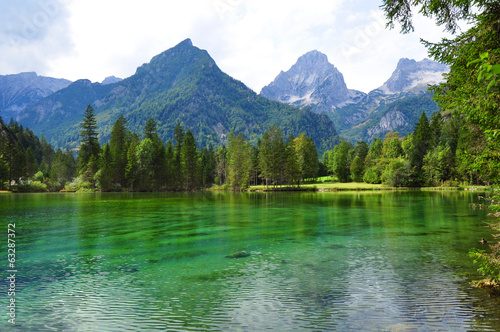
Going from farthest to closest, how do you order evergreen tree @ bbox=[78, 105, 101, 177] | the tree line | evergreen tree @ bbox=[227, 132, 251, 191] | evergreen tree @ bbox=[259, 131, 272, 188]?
1. evergreen tree @ bbox=[227, 132, 251, 191]
2. evergreen tree @ bbox=[259, 131, 272, 188]
3. evergreen tree @ bbox=[78, 105, 101, 177]
4. the tree line

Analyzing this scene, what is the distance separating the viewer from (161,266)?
49.9ft

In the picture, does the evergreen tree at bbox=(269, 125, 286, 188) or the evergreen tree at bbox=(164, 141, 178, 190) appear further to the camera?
the evergreen tree at bbox=(164, 141, 178, 190)

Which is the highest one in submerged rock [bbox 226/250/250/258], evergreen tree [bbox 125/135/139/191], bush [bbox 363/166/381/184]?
evergreen tree [bbox 125/135/139/191]

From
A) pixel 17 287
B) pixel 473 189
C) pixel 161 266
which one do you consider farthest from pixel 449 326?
pixel 473 189

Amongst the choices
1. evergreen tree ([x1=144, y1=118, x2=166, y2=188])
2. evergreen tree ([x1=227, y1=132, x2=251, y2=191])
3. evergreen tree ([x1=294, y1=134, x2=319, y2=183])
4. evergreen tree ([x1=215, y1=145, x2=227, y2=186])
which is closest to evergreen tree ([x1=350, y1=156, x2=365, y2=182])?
evergreen tree ([x1=294, y1=134, x2=319, y2=183])

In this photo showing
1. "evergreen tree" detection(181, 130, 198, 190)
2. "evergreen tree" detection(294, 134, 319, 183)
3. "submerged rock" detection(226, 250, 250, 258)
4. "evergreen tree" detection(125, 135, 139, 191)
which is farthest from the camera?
"evergreen tree" detection(294, 134, 319, 183)

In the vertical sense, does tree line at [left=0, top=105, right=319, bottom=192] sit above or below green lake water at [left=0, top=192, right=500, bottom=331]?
above

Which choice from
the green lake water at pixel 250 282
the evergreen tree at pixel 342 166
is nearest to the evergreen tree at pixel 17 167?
the green lake water at pixel 250 282

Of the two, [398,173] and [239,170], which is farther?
[239,170]

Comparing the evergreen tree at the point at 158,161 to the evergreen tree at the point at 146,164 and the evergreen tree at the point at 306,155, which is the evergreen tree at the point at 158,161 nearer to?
the evergreen tree at the point at 146,164

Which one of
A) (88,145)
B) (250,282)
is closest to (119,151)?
(88,145)

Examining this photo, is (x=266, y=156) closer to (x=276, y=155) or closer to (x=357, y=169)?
(x=276, y=155)

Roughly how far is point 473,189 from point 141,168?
100644mm

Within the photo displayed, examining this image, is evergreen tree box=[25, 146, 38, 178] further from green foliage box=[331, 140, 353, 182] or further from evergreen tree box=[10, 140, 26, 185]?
green foliage box=[331, 140, 353, 182]
